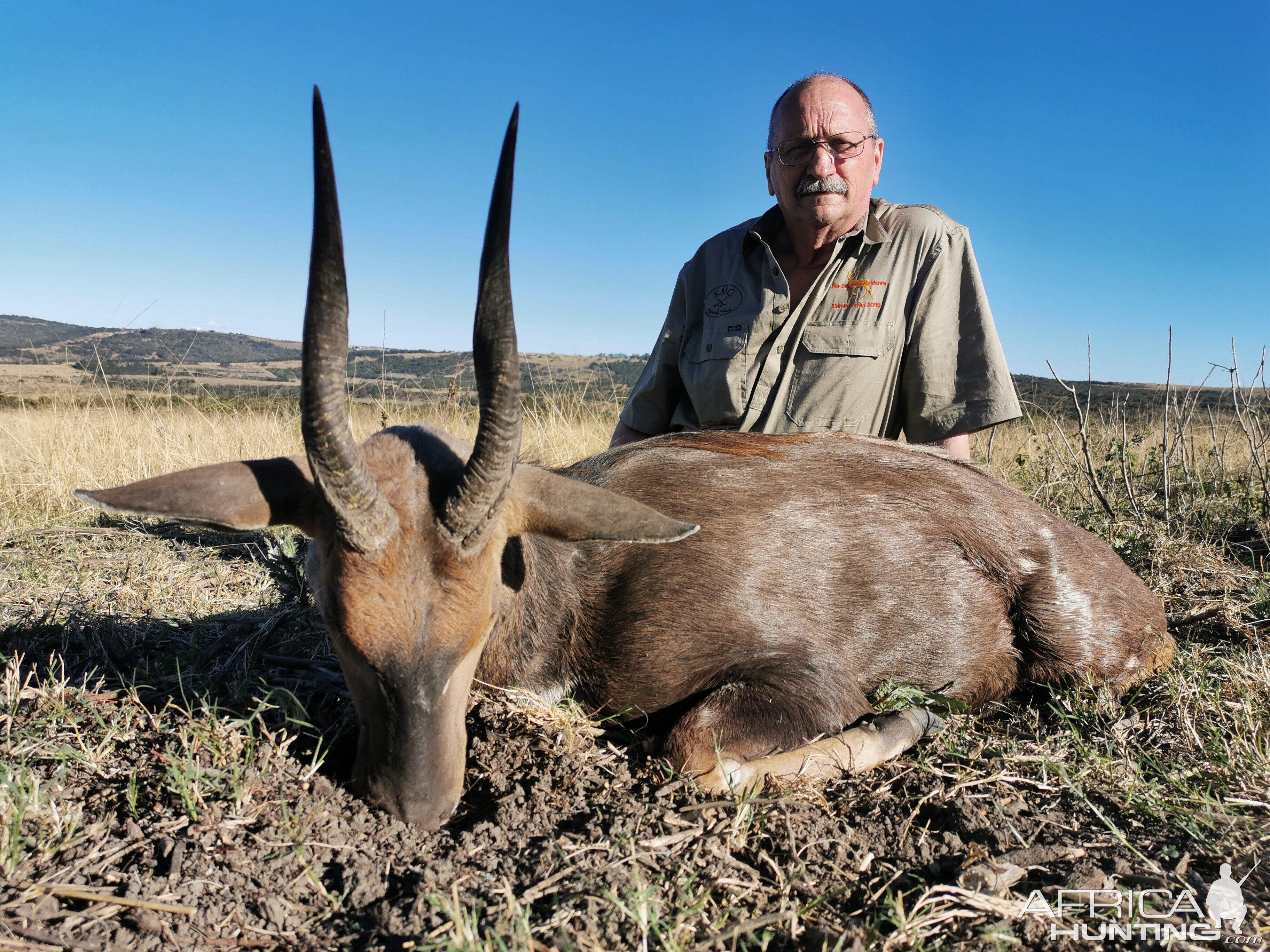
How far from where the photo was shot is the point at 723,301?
591cm

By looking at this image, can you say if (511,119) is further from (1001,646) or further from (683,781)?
(1001,646)

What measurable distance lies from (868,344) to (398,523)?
3.74m

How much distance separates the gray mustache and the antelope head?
3.48m

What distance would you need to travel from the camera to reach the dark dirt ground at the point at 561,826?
2.12 metres

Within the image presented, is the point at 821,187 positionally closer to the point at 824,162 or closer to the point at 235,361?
the point at 824,162

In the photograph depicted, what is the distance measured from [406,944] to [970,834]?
177cm

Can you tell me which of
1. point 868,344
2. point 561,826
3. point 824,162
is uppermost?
point 824,162

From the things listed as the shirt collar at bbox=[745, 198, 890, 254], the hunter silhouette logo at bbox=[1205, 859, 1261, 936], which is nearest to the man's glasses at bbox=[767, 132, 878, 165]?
the shirt collar at bbox=[745, 198, 890, 254]

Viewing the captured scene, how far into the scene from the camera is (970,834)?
2656 millimetres

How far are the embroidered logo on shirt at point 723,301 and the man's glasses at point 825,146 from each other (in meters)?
0.91

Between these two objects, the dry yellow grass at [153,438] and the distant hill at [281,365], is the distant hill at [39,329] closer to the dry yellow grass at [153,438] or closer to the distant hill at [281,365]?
the distant hill at [281,365]

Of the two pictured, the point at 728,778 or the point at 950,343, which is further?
the point at 950,343

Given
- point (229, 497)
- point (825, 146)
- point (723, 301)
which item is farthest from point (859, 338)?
point (229, 497)

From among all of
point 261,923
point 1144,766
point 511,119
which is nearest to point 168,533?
point 261,923
